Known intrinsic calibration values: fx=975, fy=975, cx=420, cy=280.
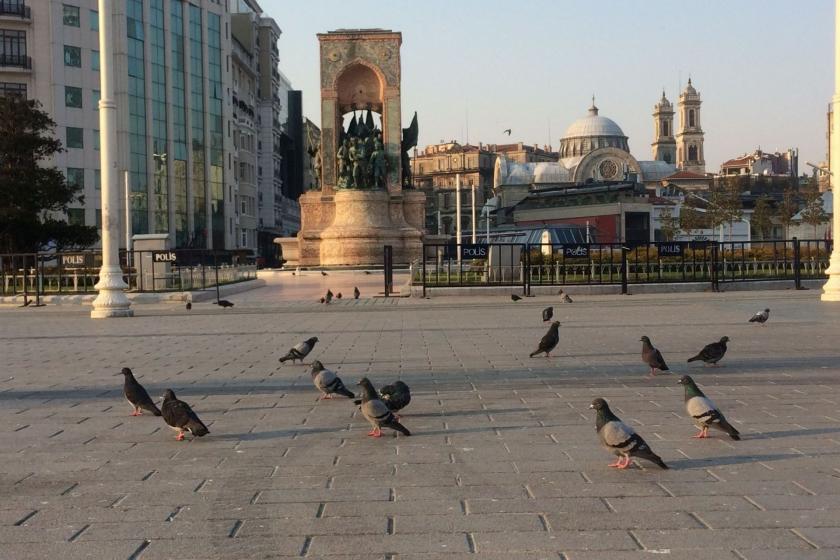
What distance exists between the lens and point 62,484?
602 centimetres

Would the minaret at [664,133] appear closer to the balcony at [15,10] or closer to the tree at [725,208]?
the tree at [725,208]

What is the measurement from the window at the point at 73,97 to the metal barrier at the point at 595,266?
116 ft

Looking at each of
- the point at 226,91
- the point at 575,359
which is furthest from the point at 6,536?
the point at 226,91

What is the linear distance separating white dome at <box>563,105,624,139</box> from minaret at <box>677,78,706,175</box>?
90.8 feet

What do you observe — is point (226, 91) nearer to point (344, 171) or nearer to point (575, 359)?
point (344, 171)

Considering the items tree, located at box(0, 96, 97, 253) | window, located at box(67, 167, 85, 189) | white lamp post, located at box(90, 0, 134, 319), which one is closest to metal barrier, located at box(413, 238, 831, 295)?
white lamp post, located at box(90, 0, 134, 319)

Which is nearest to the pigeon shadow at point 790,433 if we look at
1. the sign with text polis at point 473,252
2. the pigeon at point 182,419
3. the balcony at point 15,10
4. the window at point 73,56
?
the pigeon at point 182,419

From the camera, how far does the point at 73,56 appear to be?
56.4 metres

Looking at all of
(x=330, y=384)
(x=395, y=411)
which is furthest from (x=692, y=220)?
(x=395, y=411)

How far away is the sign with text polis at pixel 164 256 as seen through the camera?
25614mm

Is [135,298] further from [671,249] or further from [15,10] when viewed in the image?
[15,10]

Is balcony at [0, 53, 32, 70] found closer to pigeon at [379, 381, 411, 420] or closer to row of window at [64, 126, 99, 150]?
row of window at [64, 126, 99, 150]

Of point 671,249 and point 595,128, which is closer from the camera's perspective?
point 671,249

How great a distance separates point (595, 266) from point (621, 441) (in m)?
22.0
